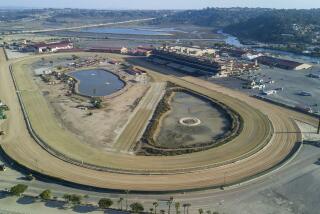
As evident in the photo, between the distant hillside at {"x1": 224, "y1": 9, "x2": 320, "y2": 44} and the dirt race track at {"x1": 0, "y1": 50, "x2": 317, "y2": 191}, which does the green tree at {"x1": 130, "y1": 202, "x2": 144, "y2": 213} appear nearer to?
the dirt race track at {"x1": 0, "y1": 50, "x2": 317, "y2": 191}

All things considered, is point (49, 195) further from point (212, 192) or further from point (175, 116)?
point (175, 116)

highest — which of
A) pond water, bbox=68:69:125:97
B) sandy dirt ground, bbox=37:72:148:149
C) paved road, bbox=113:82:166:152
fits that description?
paved road, bbox=113:82:166:152

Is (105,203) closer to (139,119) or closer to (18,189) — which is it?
(18,189)

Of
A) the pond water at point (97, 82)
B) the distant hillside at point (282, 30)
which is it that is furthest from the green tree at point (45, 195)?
the distant hillside at point (282, 30)

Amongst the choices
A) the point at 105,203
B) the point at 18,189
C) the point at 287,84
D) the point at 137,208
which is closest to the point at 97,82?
the point at 287,84

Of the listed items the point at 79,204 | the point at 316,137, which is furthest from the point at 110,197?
the point at 316,137

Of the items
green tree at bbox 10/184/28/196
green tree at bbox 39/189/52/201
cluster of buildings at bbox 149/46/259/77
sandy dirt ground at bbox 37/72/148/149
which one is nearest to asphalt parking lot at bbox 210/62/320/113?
cluster of buildings at bbox 149/46/259/77
